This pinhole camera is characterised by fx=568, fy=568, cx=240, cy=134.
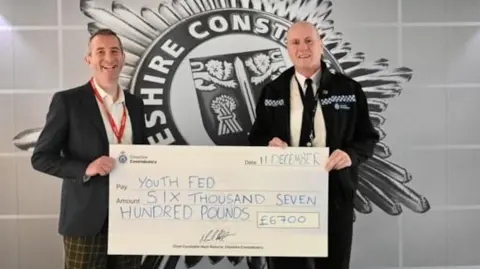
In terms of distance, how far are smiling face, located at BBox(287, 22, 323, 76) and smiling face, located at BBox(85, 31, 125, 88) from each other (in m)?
0.75

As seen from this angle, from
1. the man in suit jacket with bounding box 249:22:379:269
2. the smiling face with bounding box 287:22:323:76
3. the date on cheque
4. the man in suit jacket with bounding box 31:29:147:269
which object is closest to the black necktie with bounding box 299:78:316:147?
the man in suit jacket with bounding box 249:22:379:269

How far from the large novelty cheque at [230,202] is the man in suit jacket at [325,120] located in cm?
7

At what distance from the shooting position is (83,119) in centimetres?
225

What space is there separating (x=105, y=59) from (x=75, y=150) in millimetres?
386

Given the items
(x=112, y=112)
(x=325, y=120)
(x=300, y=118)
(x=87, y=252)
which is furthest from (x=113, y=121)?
(x=325, y=120)

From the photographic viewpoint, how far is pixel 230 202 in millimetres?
2465

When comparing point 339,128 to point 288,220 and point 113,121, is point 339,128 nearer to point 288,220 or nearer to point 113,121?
point 288,220

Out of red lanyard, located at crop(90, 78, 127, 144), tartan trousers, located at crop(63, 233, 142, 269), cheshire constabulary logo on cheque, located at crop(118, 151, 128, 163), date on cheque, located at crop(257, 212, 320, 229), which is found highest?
red lanyard, located at crop(90, 78, 127, 144)

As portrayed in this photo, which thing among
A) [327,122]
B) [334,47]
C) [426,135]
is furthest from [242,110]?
[426,135]

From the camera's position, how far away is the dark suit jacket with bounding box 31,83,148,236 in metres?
2.24

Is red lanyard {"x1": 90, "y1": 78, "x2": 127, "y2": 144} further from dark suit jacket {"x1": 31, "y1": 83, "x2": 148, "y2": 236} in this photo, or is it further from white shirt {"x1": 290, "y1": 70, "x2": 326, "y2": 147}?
white shirt {"x1": 290, "y1": 70, "x2": 326, "y2": 147}

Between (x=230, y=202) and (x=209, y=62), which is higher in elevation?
(x=209, y=62)

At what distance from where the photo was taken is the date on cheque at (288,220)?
8.00ft

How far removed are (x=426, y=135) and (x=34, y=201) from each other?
2.20 meters
